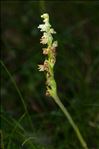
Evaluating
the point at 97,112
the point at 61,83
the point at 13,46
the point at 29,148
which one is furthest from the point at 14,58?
the point at 29,148

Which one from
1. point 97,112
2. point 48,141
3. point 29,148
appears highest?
point 97,112

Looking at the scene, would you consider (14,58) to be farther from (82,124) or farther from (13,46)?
(82,124)

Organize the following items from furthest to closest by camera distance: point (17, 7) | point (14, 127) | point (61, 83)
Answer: point (17, 7)
point (61, 83)
point (14, 127)

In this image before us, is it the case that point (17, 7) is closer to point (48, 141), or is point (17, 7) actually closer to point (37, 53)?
point (37, 53)

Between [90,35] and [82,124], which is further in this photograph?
[90,35]

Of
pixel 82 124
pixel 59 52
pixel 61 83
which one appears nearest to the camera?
pixel 82 124

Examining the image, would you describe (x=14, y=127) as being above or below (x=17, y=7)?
below

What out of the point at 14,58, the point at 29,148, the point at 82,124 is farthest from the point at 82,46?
the point at 29,148
